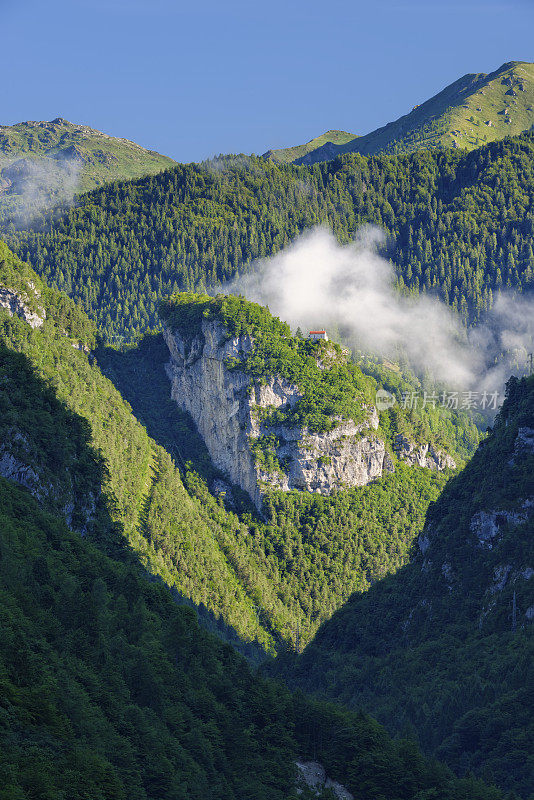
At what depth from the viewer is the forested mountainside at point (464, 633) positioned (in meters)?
119

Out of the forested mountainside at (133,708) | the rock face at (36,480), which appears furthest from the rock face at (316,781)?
the rock face at (36,480)

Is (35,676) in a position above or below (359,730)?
above

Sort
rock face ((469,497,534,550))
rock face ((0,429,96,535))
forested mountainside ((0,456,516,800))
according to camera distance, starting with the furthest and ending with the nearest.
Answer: rock face ((469,497,534,550))
rock face ((0,429,96,535))
forested mountainside ((0,456,516,800))

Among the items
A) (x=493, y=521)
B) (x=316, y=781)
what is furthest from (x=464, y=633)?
(x=316, y=781)

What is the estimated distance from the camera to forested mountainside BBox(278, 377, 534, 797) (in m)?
119

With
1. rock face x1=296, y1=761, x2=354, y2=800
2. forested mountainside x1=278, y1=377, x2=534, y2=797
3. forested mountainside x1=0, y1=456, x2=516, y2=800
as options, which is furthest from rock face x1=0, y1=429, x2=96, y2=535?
forested mountainside x1=278, y1=377, x2=534, y2=797

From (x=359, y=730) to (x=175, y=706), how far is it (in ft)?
73.7

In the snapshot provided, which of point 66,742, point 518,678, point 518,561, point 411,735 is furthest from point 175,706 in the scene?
point 518,561

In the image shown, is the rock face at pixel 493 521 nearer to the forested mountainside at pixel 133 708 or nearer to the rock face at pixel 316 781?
the forested mountainside at pixel 133 708

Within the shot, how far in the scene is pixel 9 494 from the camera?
106m

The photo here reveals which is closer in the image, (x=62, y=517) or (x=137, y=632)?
(x=137, y=632)

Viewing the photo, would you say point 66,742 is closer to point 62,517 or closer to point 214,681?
point 214,681

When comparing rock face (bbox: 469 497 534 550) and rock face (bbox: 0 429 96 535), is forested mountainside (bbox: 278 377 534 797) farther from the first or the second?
rock face (bbox: 0 429 96 535)

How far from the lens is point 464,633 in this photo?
14362 cm
